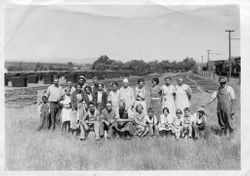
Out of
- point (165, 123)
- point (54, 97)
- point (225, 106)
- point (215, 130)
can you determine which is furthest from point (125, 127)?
point (225, 106)

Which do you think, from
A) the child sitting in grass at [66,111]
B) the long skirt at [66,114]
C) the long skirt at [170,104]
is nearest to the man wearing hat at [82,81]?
the child sitting in grass at [66,111]

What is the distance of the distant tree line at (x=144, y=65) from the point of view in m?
3.27

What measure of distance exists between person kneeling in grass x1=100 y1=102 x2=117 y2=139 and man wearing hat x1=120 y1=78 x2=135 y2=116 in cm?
13

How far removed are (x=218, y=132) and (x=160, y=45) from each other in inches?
36.4

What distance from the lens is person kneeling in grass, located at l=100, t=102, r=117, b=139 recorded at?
10.8 ft

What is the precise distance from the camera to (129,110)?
10.9 feet

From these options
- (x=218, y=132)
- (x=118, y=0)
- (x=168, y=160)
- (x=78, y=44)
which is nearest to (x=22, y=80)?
(x=78, y=44)

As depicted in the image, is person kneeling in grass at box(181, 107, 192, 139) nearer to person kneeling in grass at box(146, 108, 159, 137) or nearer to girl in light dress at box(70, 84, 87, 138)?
person kneeling in grass at box(146, 108, 159, 137)

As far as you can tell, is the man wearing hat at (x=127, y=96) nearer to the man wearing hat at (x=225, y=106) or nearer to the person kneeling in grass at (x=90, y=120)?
the person kneeling in grass at (x=90, y=120)

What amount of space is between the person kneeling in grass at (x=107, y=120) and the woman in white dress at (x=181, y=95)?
1.87 ft
